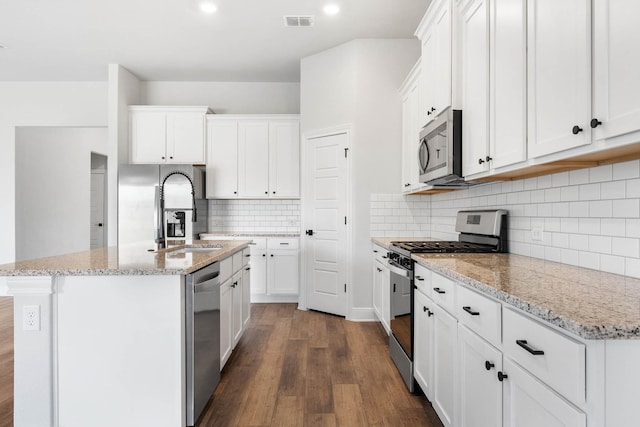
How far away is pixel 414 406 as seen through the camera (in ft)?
7.46

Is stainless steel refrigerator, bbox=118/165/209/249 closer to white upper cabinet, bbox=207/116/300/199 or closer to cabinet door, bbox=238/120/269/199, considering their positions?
white upper cabinet, bbox=207/116/300/199

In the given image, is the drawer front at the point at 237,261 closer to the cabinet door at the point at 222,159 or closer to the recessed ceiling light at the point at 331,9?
the cabinet door at the point at 222,159

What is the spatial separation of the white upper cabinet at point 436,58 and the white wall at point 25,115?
15.0 ft

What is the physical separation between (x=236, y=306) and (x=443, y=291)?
1781mm

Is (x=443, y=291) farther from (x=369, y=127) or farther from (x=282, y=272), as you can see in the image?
(x=282, y=272)

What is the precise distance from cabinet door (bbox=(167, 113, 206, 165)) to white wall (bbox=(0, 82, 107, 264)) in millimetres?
1176

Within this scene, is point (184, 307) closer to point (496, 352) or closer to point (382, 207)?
point (496, 352)

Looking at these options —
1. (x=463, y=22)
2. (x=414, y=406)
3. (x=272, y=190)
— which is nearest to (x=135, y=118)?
(x=272, y=190)

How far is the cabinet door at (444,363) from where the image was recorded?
1737 mm

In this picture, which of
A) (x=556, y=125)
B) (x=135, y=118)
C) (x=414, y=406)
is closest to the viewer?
(x=556, y=125)

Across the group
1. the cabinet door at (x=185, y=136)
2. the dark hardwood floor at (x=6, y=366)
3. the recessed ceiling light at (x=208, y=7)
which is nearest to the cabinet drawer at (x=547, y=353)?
the dark hardwood floor at (x=6, y=366)

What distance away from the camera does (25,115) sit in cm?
532

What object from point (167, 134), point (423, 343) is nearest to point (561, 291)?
point (423, 343)

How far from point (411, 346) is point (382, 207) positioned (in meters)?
1.96
